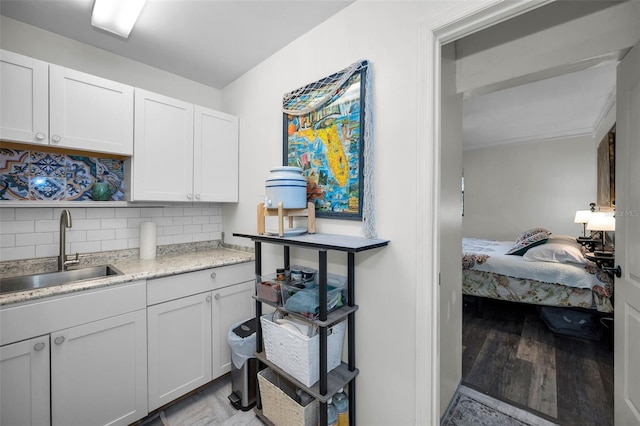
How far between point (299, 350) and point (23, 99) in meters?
2.03

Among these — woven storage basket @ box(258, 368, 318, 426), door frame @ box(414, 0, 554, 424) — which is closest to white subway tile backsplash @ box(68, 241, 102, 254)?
woven storage basket @ box(258, 368, 318, 426)

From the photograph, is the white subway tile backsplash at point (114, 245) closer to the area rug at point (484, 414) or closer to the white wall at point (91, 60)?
the white wall at point (91, 60)

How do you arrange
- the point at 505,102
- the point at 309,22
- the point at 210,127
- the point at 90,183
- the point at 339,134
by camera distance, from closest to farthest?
the point at 339,134
the point at 309,22
the point at 90,183
the point at 210,127
the point at 505,102

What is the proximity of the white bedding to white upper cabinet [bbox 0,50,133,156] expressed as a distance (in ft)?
12.2

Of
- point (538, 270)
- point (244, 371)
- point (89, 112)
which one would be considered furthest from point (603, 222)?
point (89, 112)

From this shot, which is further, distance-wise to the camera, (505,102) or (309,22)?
(505,102)

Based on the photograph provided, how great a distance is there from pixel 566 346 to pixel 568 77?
259cm

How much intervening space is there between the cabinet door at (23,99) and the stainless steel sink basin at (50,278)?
0.80m

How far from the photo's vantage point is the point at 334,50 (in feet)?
5.38

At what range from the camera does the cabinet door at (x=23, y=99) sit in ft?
4.71

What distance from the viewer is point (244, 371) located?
1772mm

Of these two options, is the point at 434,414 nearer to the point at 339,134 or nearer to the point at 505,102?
the point at 339,134

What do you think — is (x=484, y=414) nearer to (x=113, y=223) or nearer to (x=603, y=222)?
(x=603, y=222)

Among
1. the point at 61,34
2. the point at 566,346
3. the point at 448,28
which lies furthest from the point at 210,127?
the point at 566,346
